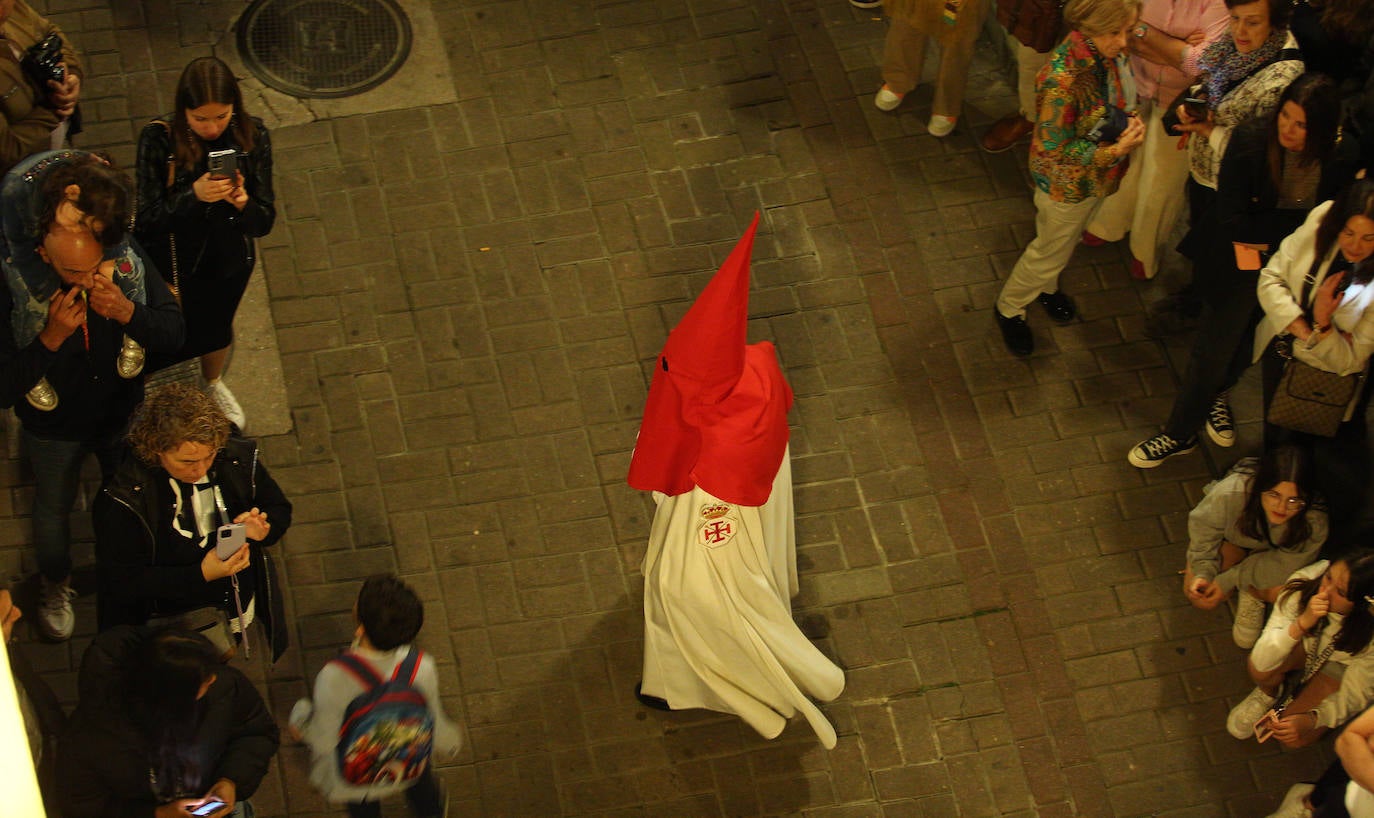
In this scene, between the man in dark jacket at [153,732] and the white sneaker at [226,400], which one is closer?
the man in dark jacket at [153,732]

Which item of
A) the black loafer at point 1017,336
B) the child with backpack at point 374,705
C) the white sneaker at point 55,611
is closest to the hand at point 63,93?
the white sneaker at point 55,611

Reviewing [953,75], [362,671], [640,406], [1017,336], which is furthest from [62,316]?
[953,75]

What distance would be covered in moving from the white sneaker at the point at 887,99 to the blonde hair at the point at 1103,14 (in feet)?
6.83

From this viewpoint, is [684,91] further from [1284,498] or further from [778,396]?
[1284,498]

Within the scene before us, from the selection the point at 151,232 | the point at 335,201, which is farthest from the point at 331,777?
the point at 335,201

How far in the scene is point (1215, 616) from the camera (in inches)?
250

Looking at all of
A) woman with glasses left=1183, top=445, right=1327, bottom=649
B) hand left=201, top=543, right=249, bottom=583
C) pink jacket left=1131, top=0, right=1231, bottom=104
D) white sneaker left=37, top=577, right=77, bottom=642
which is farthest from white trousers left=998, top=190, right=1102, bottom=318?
white sneaker left=37, top=577, right=77, bottom=642

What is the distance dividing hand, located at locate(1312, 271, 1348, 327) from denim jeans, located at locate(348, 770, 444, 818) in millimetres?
4037

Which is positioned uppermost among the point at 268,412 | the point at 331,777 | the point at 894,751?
the point at 331,777

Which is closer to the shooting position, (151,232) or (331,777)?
(331,777)

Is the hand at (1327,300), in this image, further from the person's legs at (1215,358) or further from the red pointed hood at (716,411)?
the red pointed hood at (716,411)

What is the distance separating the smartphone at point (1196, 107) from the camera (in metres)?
5.96

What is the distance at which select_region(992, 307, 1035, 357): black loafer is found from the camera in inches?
275

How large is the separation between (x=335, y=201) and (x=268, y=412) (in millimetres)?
1337
